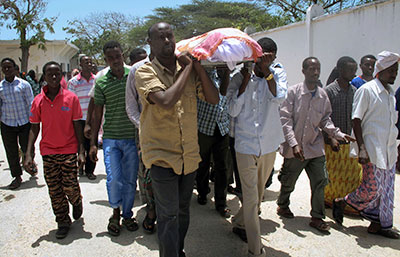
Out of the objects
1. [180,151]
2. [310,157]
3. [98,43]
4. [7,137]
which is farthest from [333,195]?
[98,43]

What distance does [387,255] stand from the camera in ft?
10.9

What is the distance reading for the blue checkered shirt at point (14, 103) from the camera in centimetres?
561

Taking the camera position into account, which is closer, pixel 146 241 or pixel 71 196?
pixel 146 241

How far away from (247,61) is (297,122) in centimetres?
125

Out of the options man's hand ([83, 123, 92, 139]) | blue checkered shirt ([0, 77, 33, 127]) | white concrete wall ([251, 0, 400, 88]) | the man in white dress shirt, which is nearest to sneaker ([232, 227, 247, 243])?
the man in white dress shirt

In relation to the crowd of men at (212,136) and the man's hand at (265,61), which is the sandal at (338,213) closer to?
the crowd of men at (212,136)

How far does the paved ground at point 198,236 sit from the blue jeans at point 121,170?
37 centimetres

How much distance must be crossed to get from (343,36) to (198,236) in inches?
266

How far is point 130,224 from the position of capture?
3871mm

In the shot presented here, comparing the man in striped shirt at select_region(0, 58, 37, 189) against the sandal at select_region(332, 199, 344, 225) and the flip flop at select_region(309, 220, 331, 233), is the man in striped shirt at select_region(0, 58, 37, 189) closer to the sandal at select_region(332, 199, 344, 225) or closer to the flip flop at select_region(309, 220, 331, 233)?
the flip flop at select_region(309, 220, 331, 233)

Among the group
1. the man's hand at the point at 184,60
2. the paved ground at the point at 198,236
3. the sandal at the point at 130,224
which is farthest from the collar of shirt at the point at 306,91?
the sandal at the point at 130,224

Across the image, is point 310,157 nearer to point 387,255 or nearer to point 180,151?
point 387,255

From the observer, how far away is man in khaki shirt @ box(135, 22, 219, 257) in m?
2.55

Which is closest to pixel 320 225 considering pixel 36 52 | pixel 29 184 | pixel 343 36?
pixel 29 184
